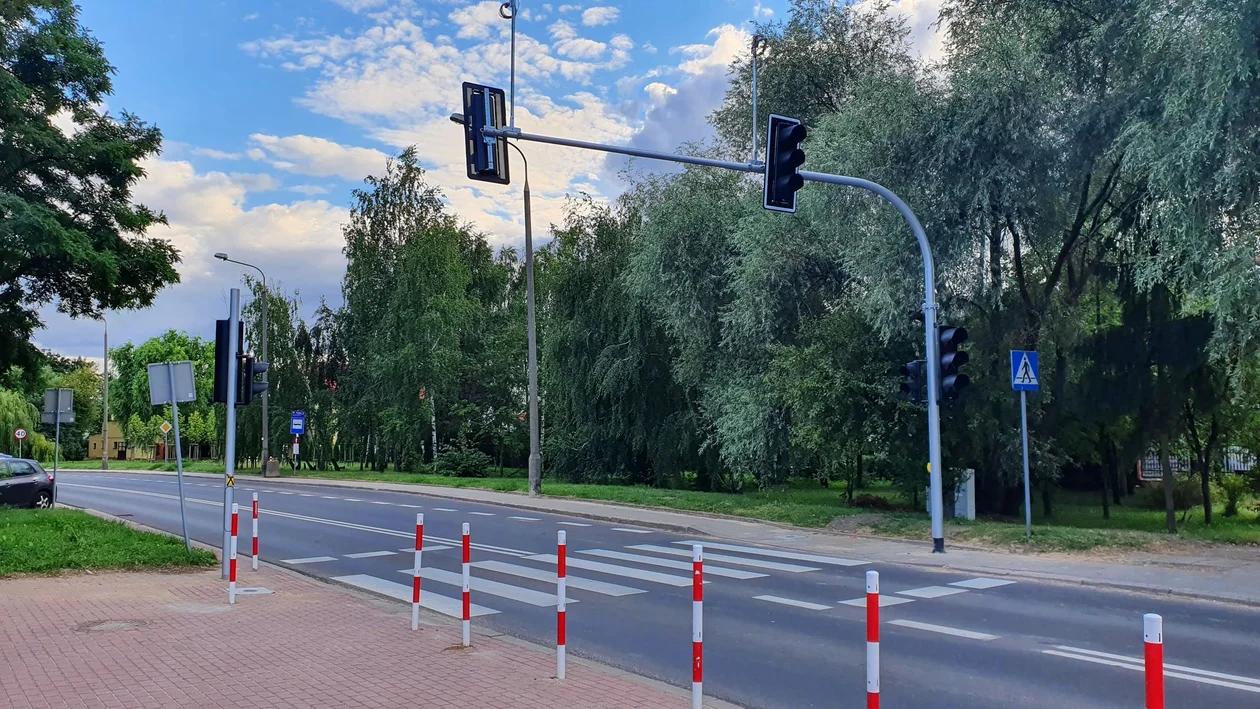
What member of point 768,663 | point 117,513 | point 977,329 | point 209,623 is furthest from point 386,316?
point 768,663

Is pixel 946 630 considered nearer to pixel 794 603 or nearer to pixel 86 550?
pixel 794 603

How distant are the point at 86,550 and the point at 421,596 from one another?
600 cm

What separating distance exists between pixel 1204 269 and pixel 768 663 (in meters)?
10.4

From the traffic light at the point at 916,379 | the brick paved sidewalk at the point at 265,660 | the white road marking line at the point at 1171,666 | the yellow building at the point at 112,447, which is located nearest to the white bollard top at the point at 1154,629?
the brick paved sidewalk at the point at 265,660

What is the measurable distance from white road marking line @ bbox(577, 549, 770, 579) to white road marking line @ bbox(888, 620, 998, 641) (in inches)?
128

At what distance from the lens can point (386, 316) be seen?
4194 cm

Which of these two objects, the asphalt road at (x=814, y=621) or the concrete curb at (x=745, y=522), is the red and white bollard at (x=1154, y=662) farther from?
the concrete curb at (x=745, y=522)

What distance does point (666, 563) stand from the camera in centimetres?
1320

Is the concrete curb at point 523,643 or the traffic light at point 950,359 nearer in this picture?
the concrete curb at point 523,643

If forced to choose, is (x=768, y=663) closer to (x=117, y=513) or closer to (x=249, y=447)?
(x=117, y=513)

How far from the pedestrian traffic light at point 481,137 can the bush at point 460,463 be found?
30930mm

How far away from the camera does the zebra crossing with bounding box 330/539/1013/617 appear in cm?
1026

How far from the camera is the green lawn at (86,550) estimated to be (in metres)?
12.1

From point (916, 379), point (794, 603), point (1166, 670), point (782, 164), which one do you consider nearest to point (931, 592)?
point (794, 603)
